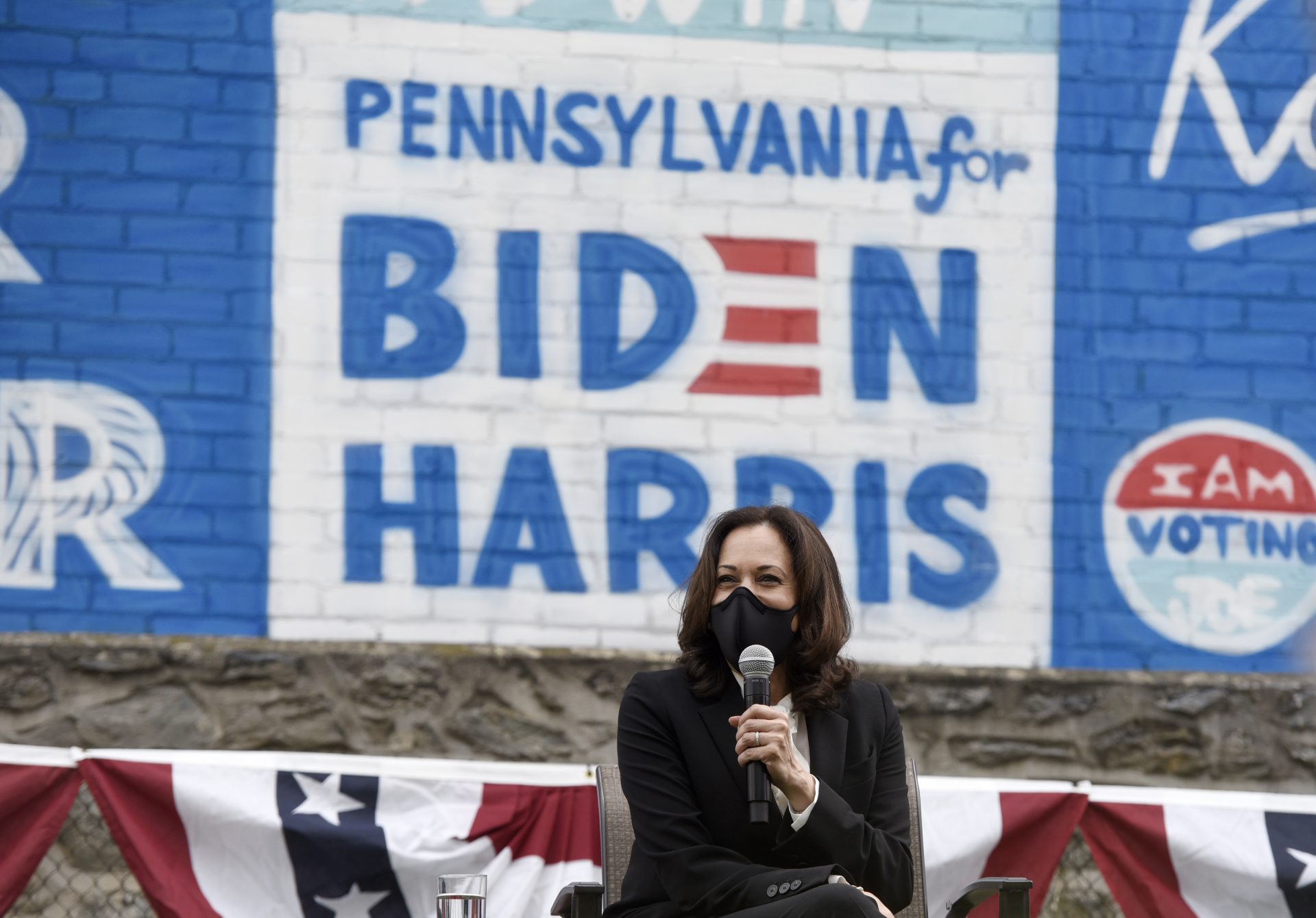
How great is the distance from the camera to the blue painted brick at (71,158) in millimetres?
5141

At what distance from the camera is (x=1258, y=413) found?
5.46 m

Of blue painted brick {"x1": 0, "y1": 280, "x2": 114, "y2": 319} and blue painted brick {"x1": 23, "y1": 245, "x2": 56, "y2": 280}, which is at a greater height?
blue painted brick {"x1": 23, "y1": 245, "x2": 56, "y2": 280}

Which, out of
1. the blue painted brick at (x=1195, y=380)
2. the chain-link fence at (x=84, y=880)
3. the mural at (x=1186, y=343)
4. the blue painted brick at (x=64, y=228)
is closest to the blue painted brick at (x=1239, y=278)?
the mural at (x=1186, y=343)

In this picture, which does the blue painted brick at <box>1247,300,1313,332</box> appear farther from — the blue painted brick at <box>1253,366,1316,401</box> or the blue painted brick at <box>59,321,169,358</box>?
the blue painted brick at <box>59,321,169,358</box>

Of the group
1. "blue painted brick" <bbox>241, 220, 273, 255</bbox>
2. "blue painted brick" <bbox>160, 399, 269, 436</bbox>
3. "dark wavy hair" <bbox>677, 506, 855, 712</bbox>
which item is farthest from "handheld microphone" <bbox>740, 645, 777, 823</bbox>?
"blue painted brick" <bbox>241, 220, 273, 255</bbox>

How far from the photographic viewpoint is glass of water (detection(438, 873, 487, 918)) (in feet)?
10.0

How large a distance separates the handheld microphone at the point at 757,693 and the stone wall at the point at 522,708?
2.13 m

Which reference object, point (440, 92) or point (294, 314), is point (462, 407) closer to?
point (294, 314)

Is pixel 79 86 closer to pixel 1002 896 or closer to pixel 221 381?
pixel 221 381

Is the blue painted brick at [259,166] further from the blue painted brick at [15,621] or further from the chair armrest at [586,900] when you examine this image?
the chair armrest at [586,900]

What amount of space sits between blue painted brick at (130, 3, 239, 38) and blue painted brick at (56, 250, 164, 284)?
77 centimetres

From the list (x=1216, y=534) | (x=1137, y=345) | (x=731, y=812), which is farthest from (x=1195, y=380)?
(x=731, y=812)

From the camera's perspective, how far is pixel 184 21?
205 inches

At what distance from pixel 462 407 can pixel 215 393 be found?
2.71 feet
